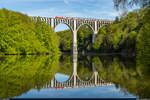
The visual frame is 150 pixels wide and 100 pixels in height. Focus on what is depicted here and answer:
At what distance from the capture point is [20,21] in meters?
38.5

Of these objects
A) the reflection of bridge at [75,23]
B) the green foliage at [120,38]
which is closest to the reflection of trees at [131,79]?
the green foliage at [120,38]

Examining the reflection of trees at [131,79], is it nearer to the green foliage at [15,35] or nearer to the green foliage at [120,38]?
the green foliage at [120,38]

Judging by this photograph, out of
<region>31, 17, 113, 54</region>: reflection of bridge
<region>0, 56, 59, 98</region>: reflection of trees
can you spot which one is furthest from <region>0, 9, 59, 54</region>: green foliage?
<region>0, 56, 59, 98</region>: reflection of trees

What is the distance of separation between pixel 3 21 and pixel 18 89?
31.7 meters

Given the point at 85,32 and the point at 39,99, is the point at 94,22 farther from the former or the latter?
the point at 39,99

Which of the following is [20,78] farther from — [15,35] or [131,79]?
[15,35]

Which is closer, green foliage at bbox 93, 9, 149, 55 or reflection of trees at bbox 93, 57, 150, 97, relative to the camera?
reflection of trees at bbox 93, 57, 150, 97

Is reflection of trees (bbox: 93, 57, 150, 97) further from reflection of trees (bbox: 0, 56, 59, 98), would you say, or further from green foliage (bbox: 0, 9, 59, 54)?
green foliage (bbox: 0, 9, 59, 54)

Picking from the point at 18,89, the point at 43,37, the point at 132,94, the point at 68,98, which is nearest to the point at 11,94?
the point at 18,89

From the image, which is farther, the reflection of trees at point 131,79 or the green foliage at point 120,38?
the green foliage at point 120,38

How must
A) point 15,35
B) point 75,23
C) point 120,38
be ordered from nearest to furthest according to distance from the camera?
point 15,35
point 120,38
point 75,23

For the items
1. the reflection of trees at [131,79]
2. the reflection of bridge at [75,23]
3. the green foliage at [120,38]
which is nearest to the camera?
the reflection of trees at [131,79]

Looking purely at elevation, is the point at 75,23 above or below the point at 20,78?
above


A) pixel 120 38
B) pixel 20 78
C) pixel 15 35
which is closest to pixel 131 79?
pixel 20 78
